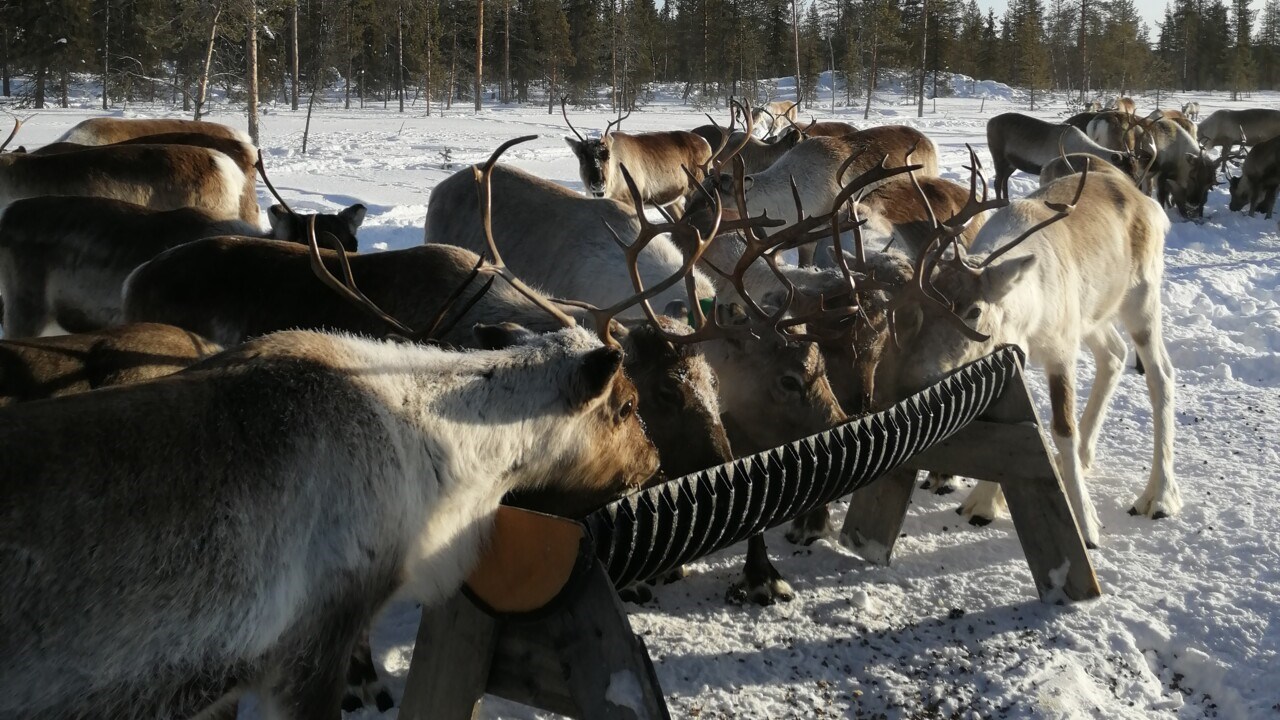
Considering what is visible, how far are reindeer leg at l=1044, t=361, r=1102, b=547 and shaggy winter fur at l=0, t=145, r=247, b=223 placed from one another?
6.54 metres

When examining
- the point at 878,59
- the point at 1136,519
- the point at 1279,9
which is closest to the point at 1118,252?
the point at 1136,519

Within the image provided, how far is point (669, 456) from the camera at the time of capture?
3.52 m

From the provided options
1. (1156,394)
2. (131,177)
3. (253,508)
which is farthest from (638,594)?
(131,177)

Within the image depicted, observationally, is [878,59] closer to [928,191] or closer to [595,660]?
[928,191]

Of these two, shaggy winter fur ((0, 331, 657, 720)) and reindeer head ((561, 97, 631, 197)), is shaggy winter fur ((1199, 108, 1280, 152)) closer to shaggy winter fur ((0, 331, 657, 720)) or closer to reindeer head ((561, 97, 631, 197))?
reindeer head ((561, 97, 631, 197))

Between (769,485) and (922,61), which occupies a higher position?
(922,61)

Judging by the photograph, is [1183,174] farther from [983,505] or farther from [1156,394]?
[983,505]

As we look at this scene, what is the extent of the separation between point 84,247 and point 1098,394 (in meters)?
5.94

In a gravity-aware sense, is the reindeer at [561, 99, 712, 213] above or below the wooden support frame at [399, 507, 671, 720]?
above

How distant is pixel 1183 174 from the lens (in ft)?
53.8

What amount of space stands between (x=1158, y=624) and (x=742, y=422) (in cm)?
170

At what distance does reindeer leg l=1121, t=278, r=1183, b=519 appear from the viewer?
486 centimetres

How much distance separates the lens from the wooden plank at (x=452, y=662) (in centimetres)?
251

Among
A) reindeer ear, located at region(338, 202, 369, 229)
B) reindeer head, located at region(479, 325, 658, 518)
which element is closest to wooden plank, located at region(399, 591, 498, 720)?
reindeer head, located at region(479, 325, 658, 518)
